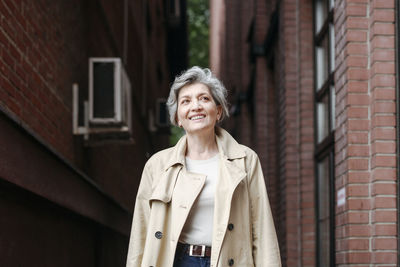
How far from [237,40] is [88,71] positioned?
979 centimetres

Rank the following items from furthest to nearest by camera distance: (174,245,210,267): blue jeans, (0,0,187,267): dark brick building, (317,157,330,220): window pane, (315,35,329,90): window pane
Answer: (315,35,329,90): window pane
(317,157,330,220): window pane
(0,0,187,267): dark brick building
(174,245,210,267): blue jeans

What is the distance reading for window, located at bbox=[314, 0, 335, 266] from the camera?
5.65m

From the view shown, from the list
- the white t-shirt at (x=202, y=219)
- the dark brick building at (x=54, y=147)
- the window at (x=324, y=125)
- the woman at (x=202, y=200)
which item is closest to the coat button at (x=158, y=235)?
the woman at (x=202, y=200)

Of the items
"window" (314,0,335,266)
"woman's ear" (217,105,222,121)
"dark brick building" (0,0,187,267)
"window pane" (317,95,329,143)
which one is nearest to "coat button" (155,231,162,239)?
"woman's ear" (217,105,222,121)

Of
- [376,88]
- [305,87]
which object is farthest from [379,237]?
[305,87]

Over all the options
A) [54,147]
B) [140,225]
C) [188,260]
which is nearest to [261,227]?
[188,260]

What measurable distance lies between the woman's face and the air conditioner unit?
2.52 meters

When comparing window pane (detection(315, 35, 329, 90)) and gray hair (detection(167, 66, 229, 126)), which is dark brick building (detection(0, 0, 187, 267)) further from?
window pane (detection(315, 35, 329, 90))

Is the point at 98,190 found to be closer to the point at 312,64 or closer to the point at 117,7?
the point at 312,64

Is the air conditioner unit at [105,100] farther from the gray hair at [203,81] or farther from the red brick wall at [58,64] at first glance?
the gray hair at [203,81]

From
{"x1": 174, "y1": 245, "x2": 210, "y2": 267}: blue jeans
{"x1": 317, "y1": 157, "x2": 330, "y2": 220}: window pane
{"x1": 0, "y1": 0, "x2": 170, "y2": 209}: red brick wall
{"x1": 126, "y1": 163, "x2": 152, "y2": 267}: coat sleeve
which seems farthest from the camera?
{"x1": 317, "y1": 157, "x2": 330, "y2": 220}: window pane

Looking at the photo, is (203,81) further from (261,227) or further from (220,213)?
(261,227)

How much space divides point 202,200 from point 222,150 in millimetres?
301

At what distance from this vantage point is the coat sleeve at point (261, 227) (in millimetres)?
3418
